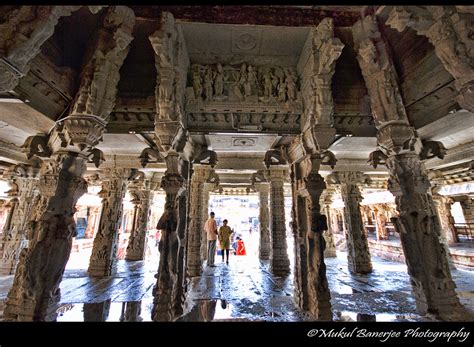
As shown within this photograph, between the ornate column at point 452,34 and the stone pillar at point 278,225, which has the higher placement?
the ornate column at point 452,34

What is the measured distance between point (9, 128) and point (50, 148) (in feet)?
7.74

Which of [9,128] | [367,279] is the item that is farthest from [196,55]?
[367,279]

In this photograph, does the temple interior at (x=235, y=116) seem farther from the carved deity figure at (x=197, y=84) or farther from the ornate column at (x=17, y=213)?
the ornate column at (x=17, y=213)

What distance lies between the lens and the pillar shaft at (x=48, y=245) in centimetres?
304

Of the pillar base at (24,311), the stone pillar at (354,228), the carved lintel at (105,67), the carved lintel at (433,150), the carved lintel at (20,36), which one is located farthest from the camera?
the stone pillar at (354,228)

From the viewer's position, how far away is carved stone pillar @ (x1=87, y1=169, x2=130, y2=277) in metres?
6.93

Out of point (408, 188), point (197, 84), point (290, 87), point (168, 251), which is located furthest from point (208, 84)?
point (408, 188)

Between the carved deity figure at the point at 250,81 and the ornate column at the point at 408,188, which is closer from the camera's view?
the ornate column at the point at 408,188

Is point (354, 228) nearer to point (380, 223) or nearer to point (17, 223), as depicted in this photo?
point (17, 223)

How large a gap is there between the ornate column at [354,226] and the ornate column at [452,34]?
591cm

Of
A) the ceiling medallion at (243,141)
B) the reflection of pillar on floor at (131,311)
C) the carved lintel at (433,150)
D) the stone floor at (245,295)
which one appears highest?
the ceiling medallion at (243,141)

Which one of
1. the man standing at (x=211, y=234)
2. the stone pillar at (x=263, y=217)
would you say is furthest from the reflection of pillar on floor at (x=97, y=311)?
the stone pillar at (x=263, y=217)

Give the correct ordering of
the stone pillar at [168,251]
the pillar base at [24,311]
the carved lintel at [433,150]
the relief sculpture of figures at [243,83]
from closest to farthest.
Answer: the pillar base at [24,311] < the stone pillar at [168,251] < the relief sculpture of figures at [243,83] < the carved lintel at [433,150]
